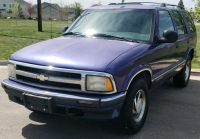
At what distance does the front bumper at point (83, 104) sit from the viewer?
3158mm

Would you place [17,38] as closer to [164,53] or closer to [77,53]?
[164,53]

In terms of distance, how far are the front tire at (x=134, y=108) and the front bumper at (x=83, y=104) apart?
7.8 inches

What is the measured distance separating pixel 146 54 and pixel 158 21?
935 mm

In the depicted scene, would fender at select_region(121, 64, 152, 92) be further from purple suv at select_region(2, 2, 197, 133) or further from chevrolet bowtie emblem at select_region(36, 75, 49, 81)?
chevrolet bowtie emblem at select_region(36, 75, 49, 81)

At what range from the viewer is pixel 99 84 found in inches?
126

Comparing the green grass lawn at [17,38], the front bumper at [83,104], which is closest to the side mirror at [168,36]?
the front bumper at [83,104]

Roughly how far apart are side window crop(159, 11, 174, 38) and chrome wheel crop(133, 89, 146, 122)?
1.23 meters

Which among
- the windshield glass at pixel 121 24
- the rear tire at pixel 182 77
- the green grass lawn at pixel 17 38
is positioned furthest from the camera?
the green grass lawn at pixel 17 38

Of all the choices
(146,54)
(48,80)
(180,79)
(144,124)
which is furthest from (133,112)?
(180,79)

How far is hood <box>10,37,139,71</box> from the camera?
3262mm

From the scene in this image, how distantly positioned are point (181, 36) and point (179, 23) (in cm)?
32

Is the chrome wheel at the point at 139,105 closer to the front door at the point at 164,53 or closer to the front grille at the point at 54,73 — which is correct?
the front door at the point at 164,53

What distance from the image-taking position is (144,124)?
13.9 ft

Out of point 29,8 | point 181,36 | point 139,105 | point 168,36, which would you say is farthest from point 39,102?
point 29,8
